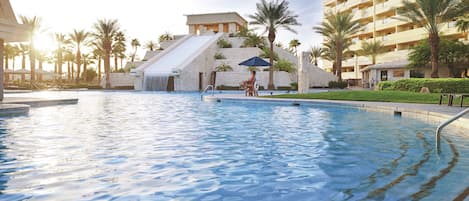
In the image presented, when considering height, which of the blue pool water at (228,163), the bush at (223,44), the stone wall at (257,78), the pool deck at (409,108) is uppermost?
the bush at (223,44)

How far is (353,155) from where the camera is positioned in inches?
230

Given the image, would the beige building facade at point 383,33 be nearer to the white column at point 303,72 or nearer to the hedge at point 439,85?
the hedge at point 439,85

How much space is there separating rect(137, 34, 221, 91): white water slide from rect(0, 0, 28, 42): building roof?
19957mm

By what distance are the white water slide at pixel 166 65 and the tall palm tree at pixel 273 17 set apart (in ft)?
25.4

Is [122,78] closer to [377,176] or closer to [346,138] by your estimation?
[346,138]

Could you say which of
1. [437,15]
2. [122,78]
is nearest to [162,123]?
[437,15]

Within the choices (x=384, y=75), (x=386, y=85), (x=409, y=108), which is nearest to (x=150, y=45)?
(x=384, y=75)

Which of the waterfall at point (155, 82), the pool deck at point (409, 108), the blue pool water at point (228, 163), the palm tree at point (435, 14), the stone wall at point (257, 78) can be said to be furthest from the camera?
the stone wall at point (257, 78)

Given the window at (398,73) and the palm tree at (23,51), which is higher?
the palm tree at (23,51)

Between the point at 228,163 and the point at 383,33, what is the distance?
53.4 metres

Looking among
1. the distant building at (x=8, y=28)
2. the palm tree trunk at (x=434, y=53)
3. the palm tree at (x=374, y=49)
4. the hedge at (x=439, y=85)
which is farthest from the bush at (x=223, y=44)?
the distant building at (x=8, y=28)

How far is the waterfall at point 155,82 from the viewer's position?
36.3m

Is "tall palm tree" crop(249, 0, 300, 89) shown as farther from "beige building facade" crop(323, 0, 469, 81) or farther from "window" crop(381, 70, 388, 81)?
"beige building facade" crop(323, 0, 469, 81)

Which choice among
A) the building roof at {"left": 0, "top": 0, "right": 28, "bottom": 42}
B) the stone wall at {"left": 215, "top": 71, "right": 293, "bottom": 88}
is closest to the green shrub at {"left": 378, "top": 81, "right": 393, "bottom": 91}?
the stone wall at {"left": 215, "top": 71, "right": 293, "bottom": 88}
